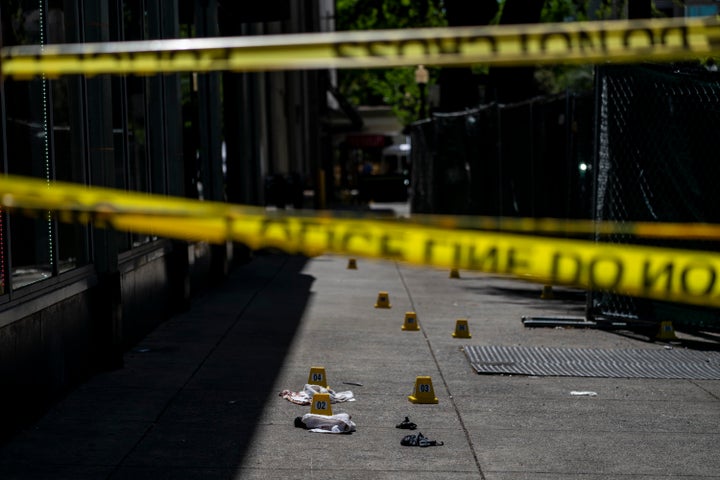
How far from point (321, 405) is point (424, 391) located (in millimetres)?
861

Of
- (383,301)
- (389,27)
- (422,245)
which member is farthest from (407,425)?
(389,27)

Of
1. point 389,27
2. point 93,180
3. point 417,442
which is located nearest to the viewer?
point 417,442

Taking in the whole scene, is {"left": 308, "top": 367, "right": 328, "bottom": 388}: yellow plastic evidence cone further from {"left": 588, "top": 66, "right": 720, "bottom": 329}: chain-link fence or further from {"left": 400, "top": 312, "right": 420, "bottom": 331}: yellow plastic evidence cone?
{"left": 588, "top": 66, "right": 720, "bottom": 329}: chain-link fence

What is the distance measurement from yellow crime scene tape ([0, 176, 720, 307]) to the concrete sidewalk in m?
2.41

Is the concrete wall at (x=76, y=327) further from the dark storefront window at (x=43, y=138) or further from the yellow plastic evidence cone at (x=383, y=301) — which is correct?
the yellow plastic evidence cone at (x=383, y=301)

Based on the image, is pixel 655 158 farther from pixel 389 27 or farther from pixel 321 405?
→ pixel 389 27

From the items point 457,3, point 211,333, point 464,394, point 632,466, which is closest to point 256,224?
point 632,466

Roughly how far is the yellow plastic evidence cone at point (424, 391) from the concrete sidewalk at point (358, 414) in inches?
2.7

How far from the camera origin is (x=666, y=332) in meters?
10.6

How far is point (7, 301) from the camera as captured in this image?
6.76 metres

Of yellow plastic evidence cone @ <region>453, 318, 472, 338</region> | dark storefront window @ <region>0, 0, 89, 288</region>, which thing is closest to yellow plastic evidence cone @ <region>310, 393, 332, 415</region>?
dark storefront window @ <region>0, 0, 89, 288</region>

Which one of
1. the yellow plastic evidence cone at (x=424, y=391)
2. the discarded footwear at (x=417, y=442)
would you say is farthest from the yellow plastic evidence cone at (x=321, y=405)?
the yellow plastic evidence cone at (x=424, y=391)

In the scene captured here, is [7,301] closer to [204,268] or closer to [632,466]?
[632,466]

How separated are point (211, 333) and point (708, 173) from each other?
4.74 metres
